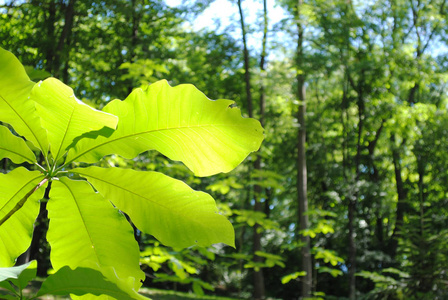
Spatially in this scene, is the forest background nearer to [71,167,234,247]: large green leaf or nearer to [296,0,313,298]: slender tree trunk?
[296,0,313,298]: slender tree trunk

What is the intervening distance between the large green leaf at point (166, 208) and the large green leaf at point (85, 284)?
211 millimetres

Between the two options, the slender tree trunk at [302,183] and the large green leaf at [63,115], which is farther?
the slender tree trunk at [302,183]

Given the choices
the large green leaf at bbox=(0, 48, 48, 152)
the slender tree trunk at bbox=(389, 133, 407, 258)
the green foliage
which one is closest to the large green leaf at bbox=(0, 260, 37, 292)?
the green foliage

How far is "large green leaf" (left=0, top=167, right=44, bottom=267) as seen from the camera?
0.76 meters

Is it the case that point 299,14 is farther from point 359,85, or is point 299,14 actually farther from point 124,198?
point 124,198

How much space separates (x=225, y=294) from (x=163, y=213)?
1414 centimetres

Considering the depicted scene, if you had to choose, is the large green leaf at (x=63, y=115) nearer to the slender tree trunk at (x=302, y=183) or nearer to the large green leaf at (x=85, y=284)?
the large green leaf at (x=85, y=284)

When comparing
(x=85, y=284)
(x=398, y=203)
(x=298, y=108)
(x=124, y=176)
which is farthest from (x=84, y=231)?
(x=398, y=203)

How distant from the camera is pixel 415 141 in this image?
10.1 meters

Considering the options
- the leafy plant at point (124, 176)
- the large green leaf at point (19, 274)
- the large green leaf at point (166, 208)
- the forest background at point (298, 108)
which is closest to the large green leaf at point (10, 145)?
the leafy plant at point (124, 176)

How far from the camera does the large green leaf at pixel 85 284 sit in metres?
0.52

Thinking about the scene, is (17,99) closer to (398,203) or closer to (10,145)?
(10,145)

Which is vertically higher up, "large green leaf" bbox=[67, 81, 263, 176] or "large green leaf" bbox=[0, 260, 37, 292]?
"large green leaf" bbox=[67, 81, 263, 176]

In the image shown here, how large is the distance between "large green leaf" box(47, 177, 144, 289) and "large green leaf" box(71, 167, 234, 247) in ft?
0.11
